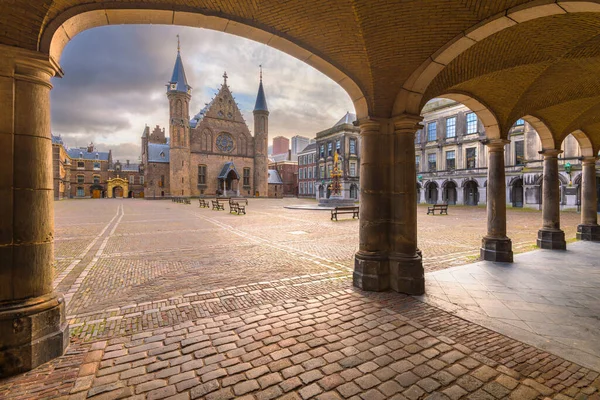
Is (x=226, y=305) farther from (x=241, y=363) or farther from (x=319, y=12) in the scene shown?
(x=319, y=12)

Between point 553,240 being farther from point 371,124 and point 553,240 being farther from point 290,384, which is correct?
point 290,384

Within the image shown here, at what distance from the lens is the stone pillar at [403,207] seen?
16.3 feet

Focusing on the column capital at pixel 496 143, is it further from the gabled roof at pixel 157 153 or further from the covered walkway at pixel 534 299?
the gabled roof at pixel 157 153

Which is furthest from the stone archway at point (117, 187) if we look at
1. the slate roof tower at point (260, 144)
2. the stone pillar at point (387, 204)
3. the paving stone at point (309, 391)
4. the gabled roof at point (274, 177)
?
the paving stone at point (309, 391)

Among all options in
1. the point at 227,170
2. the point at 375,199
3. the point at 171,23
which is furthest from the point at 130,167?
the point at 375,199

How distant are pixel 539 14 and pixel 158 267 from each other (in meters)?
8.23

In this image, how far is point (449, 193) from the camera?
36656 millimetres

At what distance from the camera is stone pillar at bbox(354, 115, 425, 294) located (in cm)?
503

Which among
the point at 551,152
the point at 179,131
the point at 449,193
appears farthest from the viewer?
the point at 179,131

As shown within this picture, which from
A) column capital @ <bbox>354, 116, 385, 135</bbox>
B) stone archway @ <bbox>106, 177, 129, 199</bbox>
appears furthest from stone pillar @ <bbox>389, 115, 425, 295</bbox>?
stone archway @ <bbox>106, 177, 129, 199</bbox>

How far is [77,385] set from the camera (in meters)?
2.54

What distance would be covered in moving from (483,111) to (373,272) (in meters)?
5.28

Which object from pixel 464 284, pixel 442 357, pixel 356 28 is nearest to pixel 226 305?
pixel 442 357

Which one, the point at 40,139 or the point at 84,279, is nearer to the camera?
the point at 40,139
